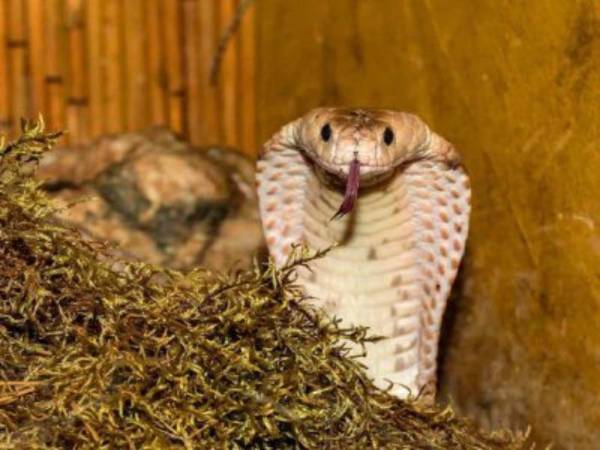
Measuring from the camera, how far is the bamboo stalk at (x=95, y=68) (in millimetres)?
3961

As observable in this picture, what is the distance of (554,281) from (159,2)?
6.23ft

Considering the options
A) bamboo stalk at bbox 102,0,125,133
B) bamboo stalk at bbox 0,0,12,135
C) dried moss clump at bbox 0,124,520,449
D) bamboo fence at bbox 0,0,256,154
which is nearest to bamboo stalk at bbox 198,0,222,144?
bamboo fence at bbox 0,0,256,154

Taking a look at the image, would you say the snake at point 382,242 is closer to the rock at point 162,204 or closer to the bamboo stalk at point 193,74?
the rock at point 162,204

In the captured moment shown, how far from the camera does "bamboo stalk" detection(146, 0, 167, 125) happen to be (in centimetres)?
402

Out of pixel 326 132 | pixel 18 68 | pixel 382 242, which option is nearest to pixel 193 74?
pixel 18 68

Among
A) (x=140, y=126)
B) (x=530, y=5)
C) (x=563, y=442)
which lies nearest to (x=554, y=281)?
(x=563, y=442)

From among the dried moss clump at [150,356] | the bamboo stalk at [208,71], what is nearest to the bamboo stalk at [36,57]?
the bamboo stalk at [208,71]

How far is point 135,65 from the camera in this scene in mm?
4016

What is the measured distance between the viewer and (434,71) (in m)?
3.02

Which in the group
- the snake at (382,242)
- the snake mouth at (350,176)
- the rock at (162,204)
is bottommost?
the rock at (162,204)

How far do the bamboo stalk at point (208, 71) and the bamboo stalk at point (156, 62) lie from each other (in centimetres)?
13

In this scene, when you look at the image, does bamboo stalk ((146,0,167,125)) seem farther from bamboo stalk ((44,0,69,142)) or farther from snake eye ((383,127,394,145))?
snake eye ((383,127,394,145))

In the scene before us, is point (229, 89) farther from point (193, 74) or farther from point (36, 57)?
point (36, 57)

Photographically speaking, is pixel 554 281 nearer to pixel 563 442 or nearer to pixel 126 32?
pixel 563 442
